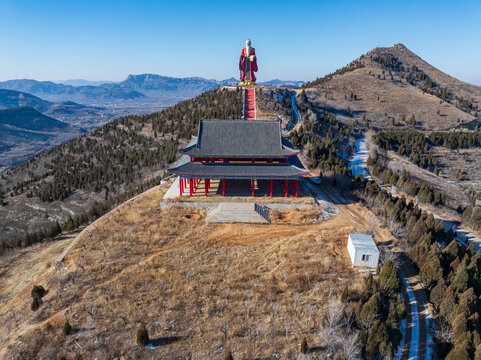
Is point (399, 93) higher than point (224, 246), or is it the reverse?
point (399, 93)

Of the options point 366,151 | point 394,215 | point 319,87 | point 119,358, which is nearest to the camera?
point 119,358

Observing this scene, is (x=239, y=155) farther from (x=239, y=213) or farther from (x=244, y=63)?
(x=244, y=63)

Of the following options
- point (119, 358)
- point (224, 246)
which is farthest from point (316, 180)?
point (119, 358)

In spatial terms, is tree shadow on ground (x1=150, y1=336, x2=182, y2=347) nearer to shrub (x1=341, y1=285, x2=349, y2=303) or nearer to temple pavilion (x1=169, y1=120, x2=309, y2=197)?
shrub (x1=341, y1=285, x2=349, y2=303)

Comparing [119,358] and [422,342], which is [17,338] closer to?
[119,358]

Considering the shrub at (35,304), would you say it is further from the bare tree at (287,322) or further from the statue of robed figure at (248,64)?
the statue of robed figure at (248,64)

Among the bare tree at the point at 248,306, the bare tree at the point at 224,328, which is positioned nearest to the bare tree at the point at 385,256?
the bare tree at the point at 248,306

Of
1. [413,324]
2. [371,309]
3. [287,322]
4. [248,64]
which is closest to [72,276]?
[287,322]
